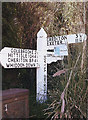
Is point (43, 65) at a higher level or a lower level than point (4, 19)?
lower

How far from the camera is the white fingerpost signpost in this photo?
204 cm

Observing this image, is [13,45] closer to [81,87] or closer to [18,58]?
[18,58]

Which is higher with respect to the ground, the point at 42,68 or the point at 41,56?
the point at 41,56

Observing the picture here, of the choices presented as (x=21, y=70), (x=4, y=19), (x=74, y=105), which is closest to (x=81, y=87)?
(x=74, y=105)

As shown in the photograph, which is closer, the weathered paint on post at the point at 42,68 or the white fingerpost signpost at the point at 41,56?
the white fingerpost signpost at the point at 41,56

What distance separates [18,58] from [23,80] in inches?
41.6

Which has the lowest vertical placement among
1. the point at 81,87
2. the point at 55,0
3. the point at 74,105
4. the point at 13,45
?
the point at 74,105

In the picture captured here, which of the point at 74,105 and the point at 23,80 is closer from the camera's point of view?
the point at 74,105

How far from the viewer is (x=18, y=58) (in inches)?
82.2

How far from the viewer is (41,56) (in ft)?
7.80

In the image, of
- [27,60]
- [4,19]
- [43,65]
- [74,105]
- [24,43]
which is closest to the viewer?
[74,105]

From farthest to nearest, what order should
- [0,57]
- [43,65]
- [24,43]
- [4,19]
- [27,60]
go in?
[24,43], [4,19], [43,65], [27,60], [0,57]

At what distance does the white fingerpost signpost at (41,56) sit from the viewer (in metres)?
2.04

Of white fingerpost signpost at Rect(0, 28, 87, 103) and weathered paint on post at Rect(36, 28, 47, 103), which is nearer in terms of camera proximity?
white fingerpost signpost at Rect(0, 28, 87, 103)
